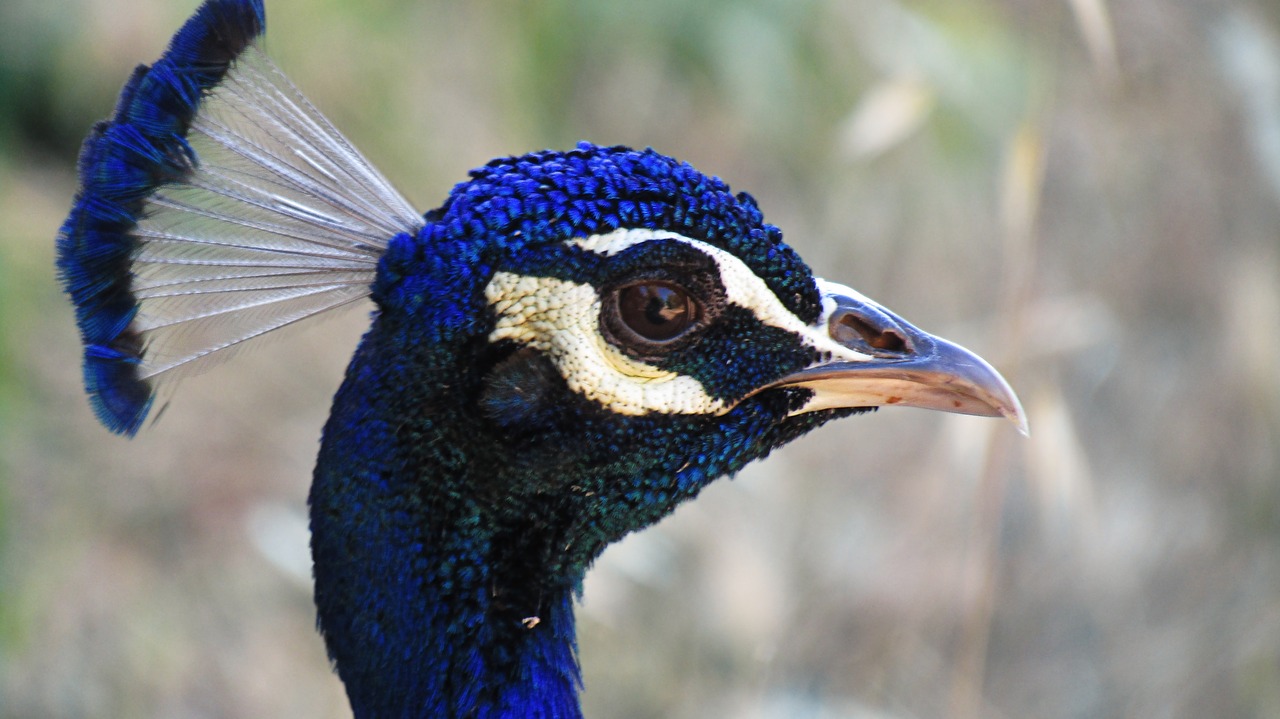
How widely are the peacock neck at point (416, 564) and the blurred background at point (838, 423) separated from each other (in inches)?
29.2

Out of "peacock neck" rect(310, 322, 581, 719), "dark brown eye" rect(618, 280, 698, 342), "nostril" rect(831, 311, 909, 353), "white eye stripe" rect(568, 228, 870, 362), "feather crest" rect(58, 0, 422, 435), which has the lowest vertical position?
"peacock neck" rect(310, 322, 581, 719)

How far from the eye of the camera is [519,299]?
1087 mm

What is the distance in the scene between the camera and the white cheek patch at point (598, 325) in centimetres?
108

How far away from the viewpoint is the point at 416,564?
1106 mm

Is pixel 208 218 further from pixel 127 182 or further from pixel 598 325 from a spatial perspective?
pixel 598 325

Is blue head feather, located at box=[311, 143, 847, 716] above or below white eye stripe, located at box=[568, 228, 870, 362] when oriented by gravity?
below

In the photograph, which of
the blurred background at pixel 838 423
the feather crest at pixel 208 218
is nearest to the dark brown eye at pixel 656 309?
the feather crest at pixel 208 218

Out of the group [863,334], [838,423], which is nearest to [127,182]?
[863,334]

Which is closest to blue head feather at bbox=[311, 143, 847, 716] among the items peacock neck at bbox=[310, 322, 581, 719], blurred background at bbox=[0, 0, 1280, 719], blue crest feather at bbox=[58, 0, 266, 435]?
peacock neck at bbox=[310, 322, 581, 719]

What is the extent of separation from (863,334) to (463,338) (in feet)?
1.16

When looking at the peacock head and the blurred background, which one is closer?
the peacock head

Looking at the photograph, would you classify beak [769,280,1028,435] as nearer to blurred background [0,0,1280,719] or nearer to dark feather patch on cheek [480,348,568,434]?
dark feather patch on cheek [480,348,568,434]

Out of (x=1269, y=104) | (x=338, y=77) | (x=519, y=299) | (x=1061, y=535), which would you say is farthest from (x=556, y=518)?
(x=1061, y=535)

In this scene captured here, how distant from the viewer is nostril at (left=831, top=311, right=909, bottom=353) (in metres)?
1.13
